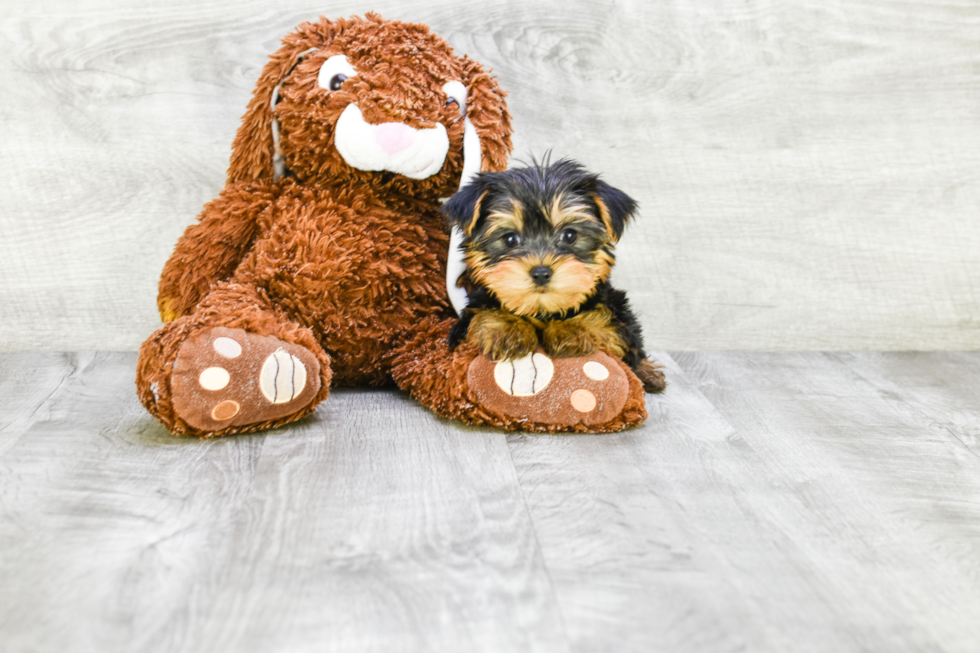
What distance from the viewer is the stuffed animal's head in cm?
163

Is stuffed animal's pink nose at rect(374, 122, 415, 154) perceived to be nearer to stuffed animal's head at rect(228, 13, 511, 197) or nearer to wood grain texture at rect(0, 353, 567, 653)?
A: stuffed animal's head at rect(228, 13, 511, 197)

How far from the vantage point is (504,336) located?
1508 mm

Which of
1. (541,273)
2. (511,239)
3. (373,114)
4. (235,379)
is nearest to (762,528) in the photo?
(541,273)

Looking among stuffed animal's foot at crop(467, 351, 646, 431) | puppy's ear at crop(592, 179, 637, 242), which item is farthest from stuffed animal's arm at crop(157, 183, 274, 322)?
puppy's ear at crop(592, 179, 637, 242)

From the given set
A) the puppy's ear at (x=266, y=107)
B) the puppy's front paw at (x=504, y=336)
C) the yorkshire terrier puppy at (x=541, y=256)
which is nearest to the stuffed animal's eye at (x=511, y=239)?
the yorkshire terrier puppy at (x=541, y=256)

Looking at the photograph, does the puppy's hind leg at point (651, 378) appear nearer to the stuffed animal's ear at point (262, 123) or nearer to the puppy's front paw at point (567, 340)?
the puppy's front paw at point (567, 340)

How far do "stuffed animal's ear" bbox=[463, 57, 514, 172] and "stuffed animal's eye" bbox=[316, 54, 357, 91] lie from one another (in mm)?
238

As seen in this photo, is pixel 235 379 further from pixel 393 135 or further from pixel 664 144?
pixel 664 144

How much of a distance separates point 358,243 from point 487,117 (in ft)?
1.19

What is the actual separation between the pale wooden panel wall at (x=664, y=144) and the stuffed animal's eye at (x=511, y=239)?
2.63 ft

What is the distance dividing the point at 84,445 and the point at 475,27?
1370 millimetres

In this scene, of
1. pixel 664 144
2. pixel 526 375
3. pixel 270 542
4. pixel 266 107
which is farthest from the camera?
pixel 664 144

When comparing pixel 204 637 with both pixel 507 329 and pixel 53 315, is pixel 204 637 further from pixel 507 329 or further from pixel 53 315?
pixel 53 315

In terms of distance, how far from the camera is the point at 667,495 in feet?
4.26
